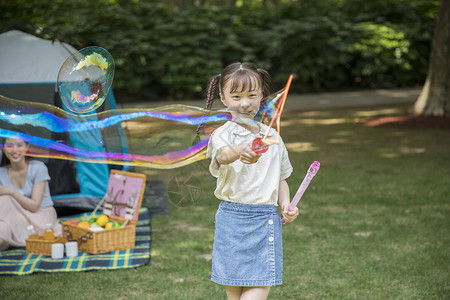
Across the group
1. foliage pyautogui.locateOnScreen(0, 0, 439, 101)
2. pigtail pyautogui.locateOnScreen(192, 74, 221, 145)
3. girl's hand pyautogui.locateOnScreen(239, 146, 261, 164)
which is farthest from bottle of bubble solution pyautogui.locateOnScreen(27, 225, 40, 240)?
foliage pyautogui.locateOnScreen(0, 0, 439, 101)

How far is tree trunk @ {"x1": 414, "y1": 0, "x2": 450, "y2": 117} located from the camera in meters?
9.55

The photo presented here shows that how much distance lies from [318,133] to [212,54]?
4963 millimetres

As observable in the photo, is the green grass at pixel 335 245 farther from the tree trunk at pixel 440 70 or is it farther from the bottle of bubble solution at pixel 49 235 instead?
the tree trunk at pixel 440 70

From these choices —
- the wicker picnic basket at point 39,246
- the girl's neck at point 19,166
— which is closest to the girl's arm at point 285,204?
the wicker picnic basket at point 39,246

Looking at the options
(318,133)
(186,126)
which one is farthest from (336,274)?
(318,133)

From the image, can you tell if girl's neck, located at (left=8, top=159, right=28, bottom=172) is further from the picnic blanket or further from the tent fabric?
the tent fabric

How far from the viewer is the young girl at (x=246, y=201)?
2.28m

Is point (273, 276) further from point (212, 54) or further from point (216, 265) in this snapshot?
point (212, 54)

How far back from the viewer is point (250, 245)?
2309 millimetres

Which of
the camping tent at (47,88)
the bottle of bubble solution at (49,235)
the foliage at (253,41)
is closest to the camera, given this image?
the bottle of bubble solution at (49,235)

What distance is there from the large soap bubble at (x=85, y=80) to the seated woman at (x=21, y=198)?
1.79m

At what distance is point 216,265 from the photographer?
2383 mm

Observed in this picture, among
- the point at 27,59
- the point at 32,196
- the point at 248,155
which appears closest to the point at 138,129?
the point at 248,155

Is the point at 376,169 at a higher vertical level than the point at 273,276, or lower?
lower
